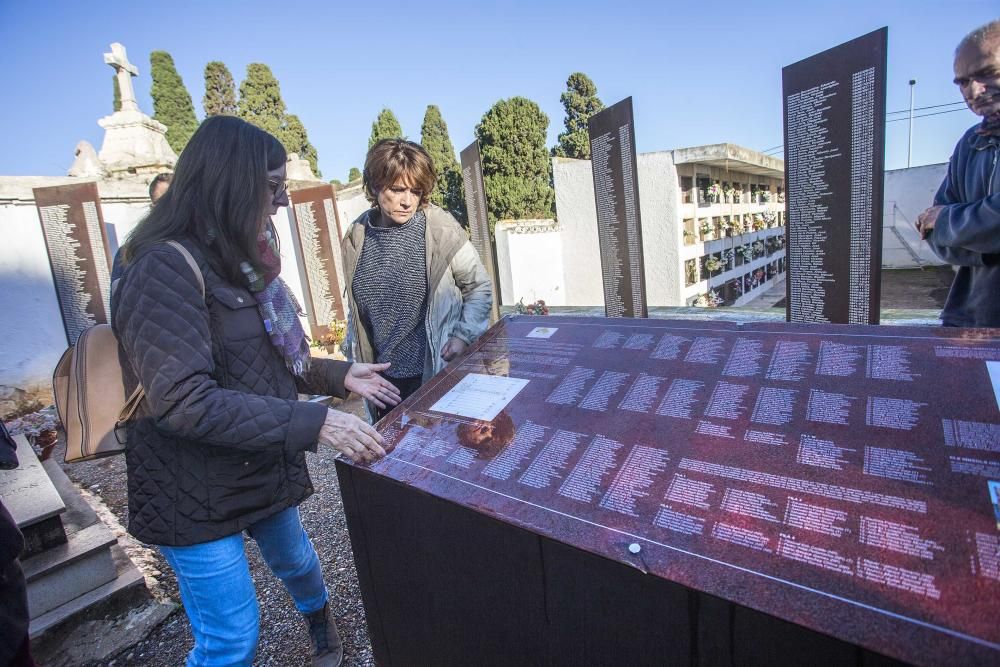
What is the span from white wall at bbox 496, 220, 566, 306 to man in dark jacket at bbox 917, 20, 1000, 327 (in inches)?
364

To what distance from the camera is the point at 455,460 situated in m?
1.33

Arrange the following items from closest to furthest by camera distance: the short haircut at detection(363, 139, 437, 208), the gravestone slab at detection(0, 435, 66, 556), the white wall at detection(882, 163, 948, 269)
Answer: the short haircut at detection(363, 139, 437, 208)
the gravestone slab at detection(0, 435, 66, 556)
the white wall at detection(882, 163, 948, 269)

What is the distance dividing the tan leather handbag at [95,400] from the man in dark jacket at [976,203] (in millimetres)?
2347

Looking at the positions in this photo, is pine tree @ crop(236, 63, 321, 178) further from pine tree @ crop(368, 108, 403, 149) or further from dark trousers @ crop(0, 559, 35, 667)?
dark trousers @ crop(0, 559, 35, 667)

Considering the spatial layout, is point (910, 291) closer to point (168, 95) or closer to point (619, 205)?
point (619, 205)

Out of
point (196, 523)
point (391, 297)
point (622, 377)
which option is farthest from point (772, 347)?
point (196, 523)

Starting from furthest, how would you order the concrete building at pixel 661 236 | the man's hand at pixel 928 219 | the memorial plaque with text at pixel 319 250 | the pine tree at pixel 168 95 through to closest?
the pine tree at pixel 168 95 → the concrete building at pixel 661 236 → the memorial plaque with text at pixel 319 250 → the man's hand at pixel 928 219

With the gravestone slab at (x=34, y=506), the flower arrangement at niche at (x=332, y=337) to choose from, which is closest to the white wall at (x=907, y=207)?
the flower arrangement at niche at (x=332, y=337)

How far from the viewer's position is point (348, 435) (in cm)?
132

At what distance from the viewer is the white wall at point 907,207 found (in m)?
18.0

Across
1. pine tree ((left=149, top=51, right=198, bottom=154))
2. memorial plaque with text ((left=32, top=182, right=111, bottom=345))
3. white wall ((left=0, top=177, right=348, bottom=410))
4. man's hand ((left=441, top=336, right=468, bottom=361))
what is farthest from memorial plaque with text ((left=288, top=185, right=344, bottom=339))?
pine tree ((left=149, top=51, right=198, bottom=154))

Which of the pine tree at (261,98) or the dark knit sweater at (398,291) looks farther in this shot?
the pine tree at (261,98)

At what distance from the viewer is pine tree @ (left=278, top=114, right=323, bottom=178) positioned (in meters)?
18.9

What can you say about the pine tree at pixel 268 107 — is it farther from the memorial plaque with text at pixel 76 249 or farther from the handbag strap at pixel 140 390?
the handbag strap at pixel 140 390
